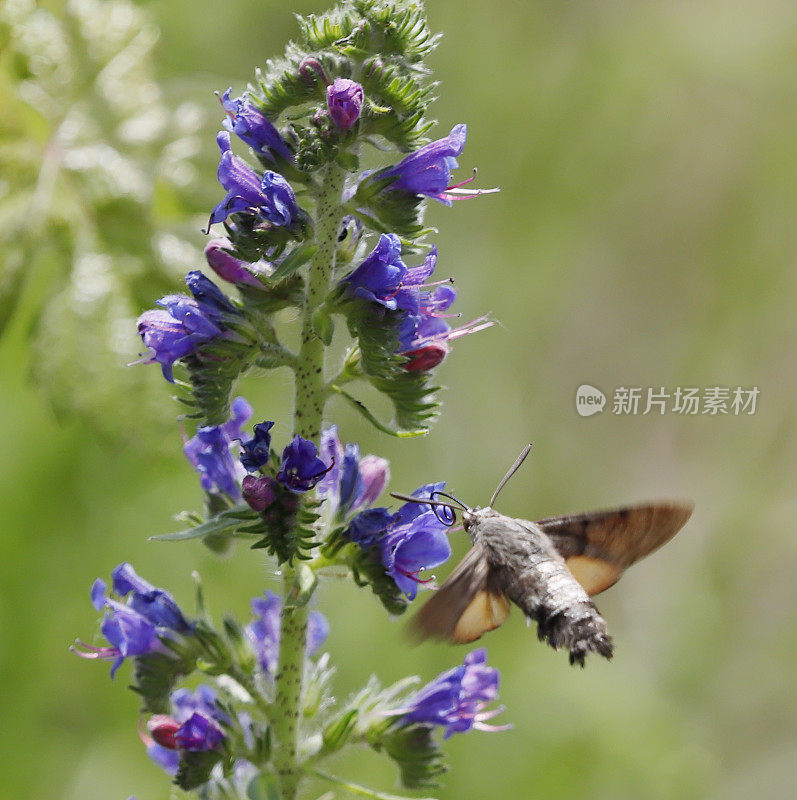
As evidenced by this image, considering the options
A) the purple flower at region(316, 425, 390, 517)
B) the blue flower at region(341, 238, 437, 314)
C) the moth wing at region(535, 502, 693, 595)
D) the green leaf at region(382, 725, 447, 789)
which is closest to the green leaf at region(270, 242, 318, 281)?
the blue flower at region(341, 238, 437, 314)

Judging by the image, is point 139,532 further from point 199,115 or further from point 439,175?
point 439,175

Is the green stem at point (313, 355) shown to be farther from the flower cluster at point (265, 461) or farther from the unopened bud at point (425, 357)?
the unopened bud at point (425, 357)

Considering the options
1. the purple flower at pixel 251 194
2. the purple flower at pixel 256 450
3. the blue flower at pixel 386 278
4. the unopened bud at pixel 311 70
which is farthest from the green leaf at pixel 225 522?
the unopened bud at pixel 311 70

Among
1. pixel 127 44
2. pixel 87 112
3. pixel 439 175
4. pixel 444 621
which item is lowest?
pixel 444 621

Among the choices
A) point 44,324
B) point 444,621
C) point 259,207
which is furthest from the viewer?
point 44,324

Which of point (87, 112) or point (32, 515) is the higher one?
point (87, 112)

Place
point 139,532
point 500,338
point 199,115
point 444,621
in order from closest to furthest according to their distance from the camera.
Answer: point 444,621, point 199,115, point 139,532, point 500,338

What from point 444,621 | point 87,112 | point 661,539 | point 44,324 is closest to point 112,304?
point 44,324
